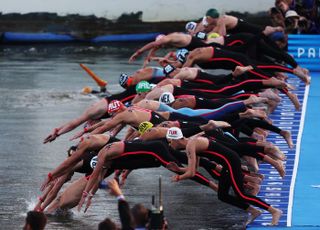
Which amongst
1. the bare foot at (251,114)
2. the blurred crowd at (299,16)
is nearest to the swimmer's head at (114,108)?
the bare foot at (251,114)

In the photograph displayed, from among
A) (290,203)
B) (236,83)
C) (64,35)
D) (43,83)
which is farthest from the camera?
(64,35)

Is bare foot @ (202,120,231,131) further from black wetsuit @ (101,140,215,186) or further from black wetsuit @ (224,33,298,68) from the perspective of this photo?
black wetsuit @ (224,33,298,68)

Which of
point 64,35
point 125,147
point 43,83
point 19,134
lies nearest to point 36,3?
point 64,35

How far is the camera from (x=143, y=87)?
68.2 ft

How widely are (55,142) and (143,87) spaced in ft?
10.0

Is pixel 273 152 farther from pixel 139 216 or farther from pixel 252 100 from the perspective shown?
pixel 139 216

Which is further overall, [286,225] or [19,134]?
[19,134]

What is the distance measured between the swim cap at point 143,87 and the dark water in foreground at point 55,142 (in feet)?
4.54

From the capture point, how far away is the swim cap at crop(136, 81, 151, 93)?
20.8m

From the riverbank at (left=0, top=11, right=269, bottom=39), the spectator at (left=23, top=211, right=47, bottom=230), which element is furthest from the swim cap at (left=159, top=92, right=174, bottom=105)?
the riverbank at (left=0, top=11, right=269, bottom=39)

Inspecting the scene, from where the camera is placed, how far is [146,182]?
64.0 feet

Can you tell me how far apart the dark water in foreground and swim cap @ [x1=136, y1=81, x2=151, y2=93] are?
1.38 metres

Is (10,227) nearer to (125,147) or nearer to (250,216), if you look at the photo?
(125,147)

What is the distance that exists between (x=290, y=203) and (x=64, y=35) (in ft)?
64.8
